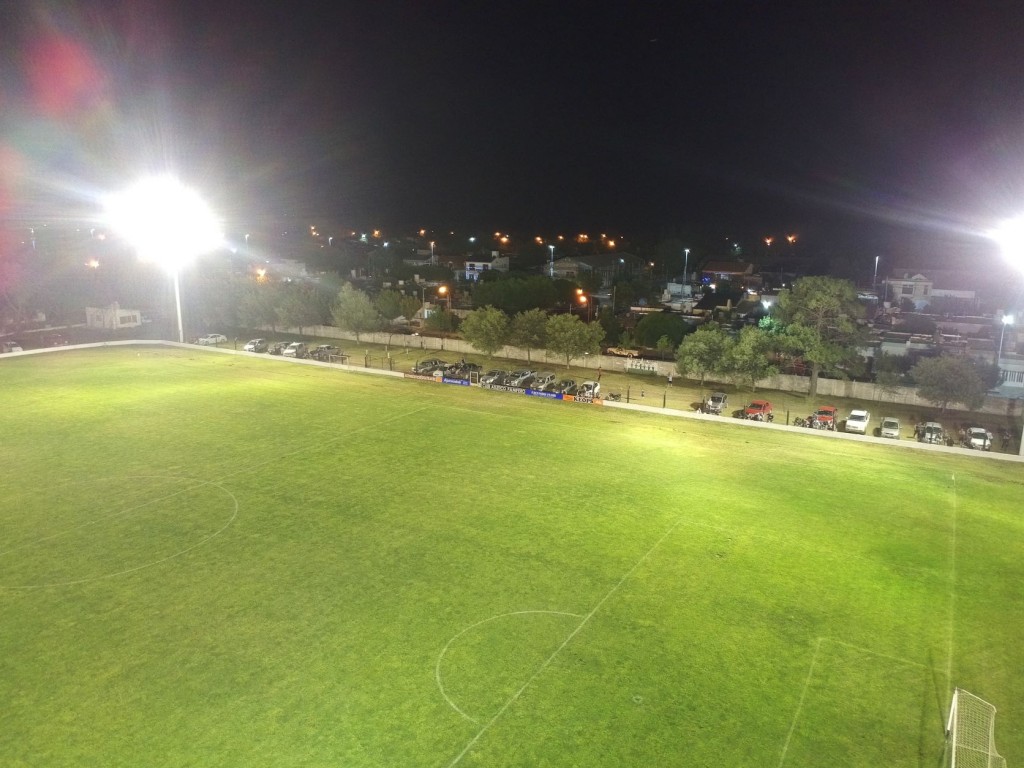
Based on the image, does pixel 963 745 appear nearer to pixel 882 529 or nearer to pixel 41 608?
pixel 882 529

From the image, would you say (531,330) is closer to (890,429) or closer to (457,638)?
(890,429)

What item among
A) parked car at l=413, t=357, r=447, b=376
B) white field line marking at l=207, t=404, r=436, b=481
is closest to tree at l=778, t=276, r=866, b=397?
white field line marking at l=207, t=404, r=436, b=481

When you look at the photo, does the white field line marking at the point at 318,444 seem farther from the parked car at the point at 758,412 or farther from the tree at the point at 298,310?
the tree at the point at 298,310

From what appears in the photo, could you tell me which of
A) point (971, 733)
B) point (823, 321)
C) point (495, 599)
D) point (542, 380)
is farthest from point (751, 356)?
point (971, 733)

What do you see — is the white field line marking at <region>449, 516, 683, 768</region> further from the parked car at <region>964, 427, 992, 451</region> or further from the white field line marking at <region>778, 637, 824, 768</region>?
the parked car at <region>964, 427, 992, 451</region>

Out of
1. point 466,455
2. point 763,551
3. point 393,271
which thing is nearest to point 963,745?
point 763,551
